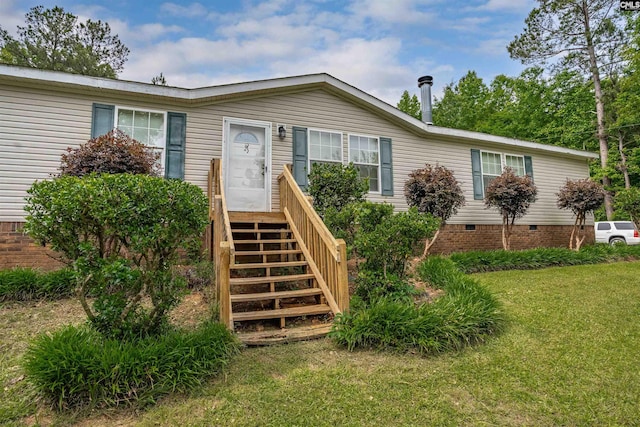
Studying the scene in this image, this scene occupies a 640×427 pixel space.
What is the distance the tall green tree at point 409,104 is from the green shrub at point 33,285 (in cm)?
2401

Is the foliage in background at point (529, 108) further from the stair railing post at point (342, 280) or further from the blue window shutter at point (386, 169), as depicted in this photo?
the stair railing post at point (342, 280)

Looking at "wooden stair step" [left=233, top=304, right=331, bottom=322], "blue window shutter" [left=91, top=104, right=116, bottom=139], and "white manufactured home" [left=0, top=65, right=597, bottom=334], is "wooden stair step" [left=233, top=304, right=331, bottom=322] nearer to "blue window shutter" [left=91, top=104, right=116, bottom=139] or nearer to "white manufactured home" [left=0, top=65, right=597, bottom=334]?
"white manufactured home" [left=0, top=65, right=597, bottom=334]

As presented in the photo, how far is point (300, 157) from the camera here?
760 centimetres

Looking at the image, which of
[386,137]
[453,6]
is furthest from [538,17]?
[386,137]

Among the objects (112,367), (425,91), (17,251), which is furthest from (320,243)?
(425,91)

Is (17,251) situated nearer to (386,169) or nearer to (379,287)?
(379,287)

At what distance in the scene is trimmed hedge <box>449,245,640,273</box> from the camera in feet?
23.2

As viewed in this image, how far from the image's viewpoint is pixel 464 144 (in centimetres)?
981

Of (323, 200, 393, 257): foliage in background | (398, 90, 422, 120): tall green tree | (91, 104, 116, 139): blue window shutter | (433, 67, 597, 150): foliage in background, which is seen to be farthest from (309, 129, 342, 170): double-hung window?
(398, 90, 422, 120): tall green tree

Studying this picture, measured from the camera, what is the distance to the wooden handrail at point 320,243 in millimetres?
3775

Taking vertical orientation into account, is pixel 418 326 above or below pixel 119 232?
below

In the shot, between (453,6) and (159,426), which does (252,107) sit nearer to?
(159,426)

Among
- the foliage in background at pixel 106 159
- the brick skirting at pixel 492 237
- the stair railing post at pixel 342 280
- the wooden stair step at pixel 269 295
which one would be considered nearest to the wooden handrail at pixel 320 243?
the stair railing post at pixel 342 280

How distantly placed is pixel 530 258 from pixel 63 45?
960 inches
